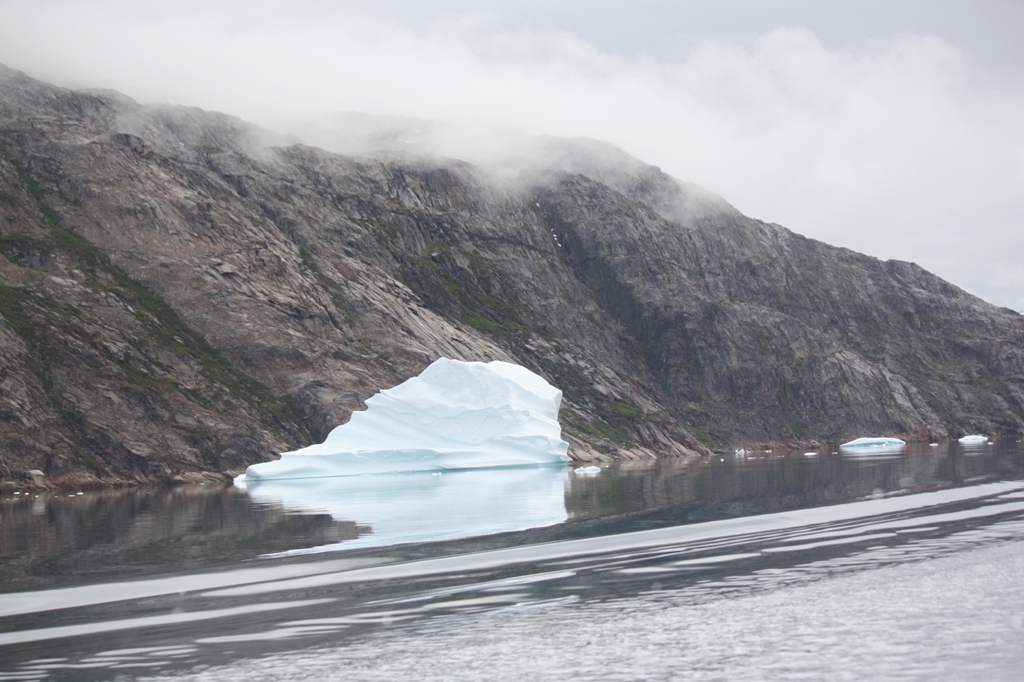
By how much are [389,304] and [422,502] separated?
2651 inches

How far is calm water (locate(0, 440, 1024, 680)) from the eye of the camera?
436 inches

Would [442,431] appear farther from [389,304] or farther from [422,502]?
[389,304]

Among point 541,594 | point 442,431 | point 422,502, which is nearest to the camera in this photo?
point 541,594

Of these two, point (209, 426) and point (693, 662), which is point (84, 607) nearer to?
point (693, 662)

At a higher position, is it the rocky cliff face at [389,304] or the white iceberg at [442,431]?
the rocky cliff face at [389,304]

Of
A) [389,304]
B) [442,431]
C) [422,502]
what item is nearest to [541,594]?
[422,502]

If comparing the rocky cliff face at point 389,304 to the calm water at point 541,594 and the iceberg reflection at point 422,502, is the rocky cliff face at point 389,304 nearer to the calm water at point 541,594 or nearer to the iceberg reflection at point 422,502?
the iceberg reflection at point 422,502

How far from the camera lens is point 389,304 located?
101 metres

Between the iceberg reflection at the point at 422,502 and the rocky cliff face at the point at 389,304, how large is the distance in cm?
1834

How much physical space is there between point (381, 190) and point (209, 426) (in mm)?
63464

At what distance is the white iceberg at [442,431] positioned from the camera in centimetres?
6047

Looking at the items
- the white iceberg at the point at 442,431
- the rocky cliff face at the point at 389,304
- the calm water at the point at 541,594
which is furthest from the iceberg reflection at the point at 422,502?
the rocky cliff face at the point at 389,304

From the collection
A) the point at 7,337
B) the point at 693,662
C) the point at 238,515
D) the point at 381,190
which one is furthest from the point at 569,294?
the point at 693,662

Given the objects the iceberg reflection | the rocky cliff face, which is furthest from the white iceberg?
the rocky cliff face
